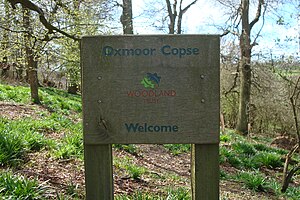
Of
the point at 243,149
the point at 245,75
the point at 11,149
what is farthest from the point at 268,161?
the point at 11,149

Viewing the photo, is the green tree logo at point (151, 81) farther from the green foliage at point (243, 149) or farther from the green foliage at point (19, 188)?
the green foliage at point (243, 149)

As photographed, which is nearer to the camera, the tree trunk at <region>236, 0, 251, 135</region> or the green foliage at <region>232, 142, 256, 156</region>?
the green foliage at <region>232, 142, 256, 156</region>

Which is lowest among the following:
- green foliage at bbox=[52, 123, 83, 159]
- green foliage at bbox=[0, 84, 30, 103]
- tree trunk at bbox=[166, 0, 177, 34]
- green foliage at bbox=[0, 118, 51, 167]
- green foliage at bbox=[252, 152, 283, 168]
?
green foliage at bbox=[252, 152, 283, 168]

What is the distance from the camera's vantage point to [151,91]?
244cm

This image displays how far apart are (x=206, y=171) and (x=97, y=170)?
897 millimetres

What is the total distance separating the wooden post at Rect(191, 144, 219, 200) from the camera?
2.50m

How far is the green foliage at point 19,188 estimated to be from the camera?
3055mm

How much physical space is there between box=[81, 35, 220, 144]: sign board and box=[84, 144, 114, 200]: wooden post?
0.14 meters

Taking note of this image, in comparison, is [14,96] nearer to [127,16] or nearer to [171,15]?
[127,16]

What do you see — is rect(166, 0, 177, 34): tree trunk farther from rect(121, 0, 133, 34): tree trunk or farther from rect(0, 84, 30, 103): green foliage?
rect(0, 84, 30, 103): green foliage

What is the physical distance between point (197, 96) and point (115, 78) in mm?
662

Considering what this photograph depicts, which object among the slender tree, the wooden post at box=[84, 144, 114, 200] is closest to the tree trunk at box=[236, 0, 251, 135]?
the slender tree

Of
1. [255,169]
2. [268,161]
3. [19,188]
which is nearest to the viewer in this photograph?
[19,188]

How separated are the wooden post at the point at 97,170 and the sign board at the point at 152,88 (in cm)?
14
